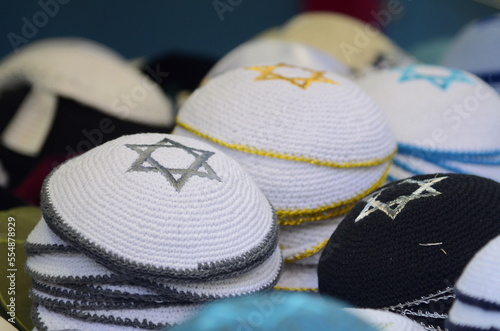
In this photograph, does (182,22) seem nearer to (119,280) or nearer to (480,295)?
(119,280)

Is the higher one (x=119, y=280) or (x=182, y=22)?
(x=119, y=280)

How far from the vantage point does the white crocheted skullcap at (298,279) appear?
854 mm

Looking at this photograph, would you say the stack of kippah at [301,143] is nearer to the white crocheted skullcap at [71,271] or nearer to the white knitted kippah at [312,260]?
the white knitted kippah at [312,260]

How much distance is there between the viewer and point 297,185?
0.82 metres

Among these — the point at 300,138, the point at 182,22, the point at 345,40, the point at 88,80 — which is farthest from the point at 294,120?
the point at 182,22

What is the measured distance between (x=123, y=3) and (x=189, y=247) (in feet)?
4.72

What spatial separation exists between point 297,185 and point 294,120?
78mm

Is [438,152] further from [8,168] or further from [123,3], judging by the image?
[123,3]

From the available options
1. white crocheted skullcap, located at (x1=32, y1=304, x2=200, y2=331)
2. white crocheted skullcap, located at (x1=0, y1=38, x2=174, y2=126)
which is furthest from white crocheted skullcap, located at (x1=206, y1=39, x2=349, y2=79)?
white crocheted skullcap, located at (x1=32, y1=304, x2=200, y2=331)

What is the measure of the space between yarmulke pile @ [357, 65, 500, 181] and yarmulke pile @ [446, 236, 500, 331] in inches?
15.4

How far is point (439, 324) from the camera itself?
0.65 m

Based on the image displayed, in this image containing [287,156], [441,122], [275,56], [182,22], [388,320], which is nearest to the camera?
[388,320]

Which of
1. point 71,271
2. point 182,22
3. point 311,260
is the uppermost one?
point 71,271

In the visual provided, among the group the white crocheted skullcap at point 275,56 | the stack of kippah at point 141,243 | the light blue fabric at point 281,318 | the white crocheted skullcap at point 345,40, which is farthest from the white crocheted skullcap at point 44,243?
the white crocheted skullcap at point 345,40
